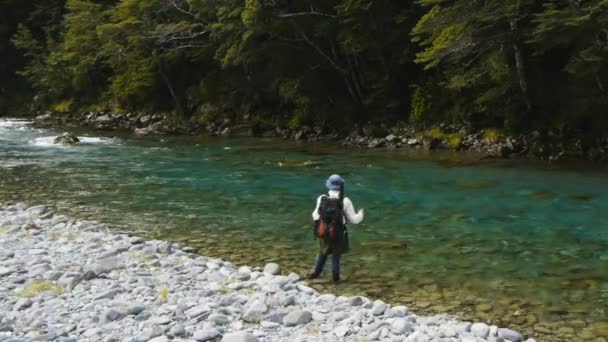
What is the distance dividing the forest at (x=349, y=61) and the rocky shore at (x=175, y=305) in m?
11.3

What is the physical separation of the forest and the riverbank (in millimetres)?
525

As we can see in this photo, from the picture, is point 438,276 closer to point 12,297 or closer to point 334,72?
point 12,297

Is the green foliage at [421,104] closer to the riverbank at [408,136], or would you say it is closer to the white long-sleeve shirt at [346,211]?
the riverbank at [408,136]

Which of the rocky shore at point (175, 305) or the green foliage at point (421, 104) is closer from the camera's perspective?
the rocky shore at point (175, 305)

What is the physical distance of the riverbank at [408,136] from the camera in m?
18.8

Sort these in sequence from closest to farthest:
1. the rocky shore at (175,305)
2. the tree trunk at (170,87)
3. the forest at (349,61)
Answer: the rocky shore at (175,305) < the forest at (349,61) < the tree trunk at (170,87)

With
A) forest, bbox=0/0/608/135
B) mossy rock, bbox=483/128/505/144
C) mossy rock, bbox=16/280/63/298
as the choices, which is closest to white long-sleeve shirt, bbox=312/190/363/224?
mossy rock, bbox=16/280/63/298

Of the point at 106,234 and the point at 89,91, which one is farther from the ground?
the point at 89,91

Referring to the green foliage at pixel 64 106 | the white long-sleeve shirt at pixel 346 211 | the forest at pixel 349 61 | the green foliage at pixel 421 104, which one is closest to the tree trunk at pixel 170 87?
the forest at pixel 349 61

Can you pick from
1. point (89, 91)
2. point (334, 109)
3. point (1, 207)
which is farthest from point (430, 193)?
point (89, 91)

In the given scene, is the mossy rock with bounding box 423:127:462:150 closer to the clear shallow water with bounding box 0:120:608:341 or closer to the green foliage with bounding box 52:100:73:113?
the clear shallow water with bounding box 0:120:608:341

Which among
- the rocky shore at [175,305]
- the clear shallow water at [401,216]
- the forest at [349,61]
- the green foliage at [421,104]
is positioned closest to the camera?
the rocky shore at [175,305]

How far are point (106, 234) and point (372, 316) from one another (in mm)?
5619

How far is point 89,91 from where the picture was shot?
4716cm
